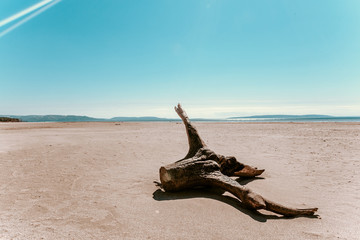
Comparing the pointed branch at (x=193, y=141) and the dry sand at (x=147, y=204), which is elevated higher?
the pointed branch at (x=193, y=141)

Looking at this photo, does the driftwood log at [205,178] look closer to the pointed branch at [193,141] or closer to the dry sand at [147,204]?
the pointed branch at [193,141]

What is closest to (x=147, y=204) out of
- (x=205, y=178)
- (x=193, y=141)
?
(x=205, y=178)

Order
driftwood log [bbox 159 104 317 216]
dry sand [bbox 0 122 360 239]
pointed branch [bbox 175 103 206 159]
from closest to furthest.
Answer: dry sand [bbox 0 122 360 239] < driftwood log [bbox 159 104 317 216] < pointed branch [bbox 175 103 206 159]

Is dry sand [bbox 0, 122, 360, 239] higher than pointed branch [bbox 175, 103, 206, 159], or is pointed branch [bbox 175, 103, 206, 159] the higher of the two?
pointed branch [bbox 175, 103, 206, 159]

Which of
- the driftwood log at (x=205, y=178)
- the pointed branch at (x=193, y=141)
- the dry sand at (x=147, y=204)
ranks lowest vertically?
the dry sand at (x=147, y=204)

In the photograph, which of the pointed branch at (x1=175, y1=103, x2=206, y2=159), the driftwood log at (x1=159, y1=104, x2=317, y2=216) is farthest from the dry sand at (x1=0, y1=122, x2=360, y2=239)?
the pointed branch at (x1=175, y1=103, x2=206, y2=159)

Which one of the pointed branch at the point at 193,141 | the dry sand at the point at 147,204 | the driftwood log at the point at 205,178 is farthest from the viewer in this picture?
the pointed branch at the point at 193,141

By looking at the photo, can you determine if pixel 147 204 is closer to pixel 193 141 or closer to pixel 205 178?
pixel 205 178

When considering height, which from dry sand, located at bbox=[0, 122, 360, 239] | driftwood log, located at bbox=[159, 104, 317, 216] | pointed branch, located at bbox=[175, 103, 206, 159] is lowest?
dry sand, located at bbox=[0, 122, 360, 239]

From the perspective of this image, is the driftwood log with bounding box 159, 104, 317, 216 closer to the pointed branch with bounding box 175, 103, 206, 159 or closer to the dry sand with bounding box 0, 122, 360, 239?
the pointed branch with bounding box 175, 103, 206, 159

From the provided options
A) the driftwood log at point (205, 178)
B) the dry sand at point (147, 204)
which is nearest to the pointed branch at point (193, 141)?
the driftwood log at point (205, 178)

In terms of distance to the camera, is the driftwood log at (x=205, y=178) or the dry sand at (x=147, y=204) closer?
the dry sand at (x=147, y=204)

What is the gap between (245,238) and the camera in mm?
3082

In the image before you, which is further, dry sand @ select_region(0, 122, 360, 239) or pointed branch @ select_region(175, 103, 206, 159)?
pointed branch @ select_region(175, 103, 206, 159)
